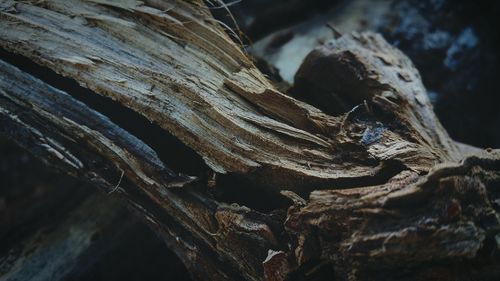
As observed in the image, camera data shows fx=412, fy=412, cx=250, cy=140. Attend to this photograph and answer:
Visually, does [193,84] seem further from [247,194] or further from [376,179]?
[376,179]

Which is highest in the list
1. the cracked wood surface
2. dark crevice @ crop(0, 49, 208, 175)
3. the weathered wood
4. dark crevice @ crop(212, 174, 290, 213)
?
the cracked wood surface

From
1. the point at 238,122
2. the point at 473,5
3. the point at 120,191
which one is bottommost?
the point at 120,191

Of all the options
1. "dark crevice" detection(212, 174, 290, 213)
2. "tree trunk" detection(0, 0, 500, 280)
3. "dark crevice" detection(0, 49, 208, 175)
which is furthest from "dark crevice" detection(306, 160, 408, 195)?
"dark crevice" detection(0, 49, 208, 175)

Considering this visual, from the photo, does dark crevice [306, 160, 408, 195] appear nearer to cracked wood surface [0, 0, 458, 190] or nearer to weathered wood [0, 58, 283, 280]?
cracked wood surface [0, 0, 458, 190]

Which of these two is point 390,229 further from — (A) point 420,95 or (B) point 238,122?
(A) point 420,95

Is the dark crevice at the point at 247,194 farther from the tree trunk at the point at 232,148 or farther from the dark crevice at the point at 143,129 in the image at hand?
the dark crevice at the point at 143,129

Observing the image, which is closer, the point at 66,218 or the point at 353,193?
the point at 353,193

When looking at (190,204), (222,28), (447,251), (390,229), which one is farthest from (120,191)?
(447,251)

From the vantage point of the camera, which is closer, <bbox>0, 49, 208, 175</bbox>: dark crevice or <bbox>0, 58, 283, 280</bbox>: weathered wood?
<bbox>0, 58, 283, 280</bbox>: weathered wood

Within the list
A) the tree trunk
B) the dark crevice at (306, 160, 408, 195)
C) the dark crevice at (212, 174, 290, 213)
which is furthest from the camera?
the dark crevice at (212, 174, 290, 213)
